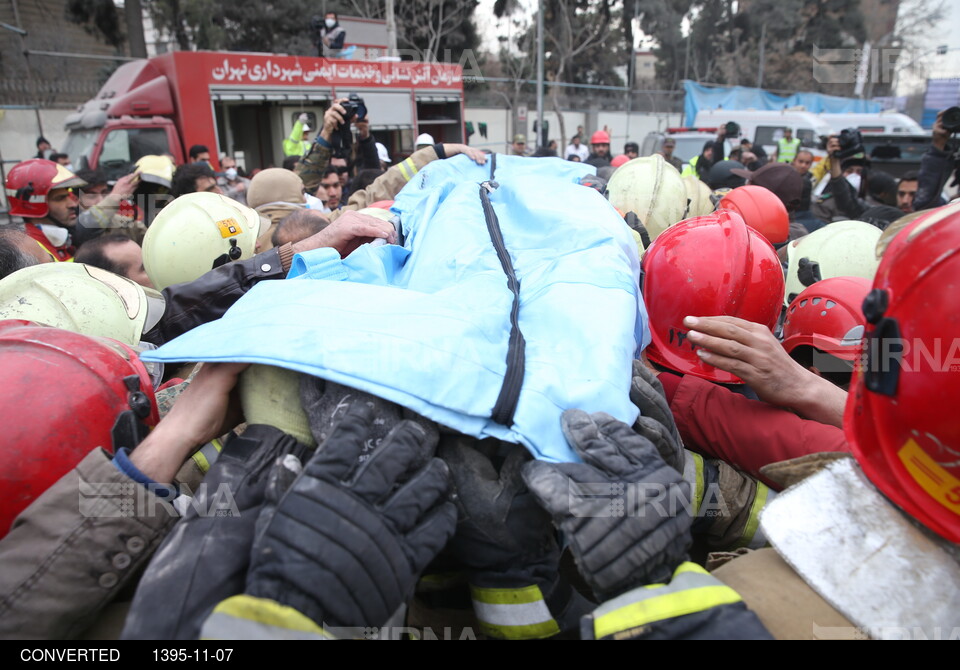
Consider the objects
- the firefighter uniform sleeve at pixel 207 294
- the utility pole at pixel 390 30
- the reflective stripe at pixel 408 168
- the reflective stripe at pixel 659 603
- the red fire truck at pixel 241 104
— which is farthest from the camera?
the utility pole at pixel 390 30

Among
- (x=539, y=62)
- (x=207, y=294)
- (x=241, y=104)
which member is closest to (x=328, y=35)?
(x=241, y=104)

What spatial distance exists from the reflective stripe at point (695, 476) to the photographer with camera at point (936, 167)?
5064mm

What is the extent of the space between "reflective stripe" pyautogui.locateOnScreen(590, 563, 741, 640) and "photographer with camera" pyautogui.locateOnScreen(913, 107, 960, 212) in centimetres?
564

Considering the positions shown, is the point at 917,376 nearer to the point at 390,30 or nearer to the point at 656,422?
the point at 656,422

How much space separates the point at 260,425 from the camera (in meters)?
1.41

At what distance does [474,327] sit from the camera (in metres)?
1.45

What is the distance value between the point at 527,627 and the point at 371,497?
517 mm

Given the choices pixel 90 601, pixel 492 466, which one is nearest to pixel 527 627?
pixel 492 466

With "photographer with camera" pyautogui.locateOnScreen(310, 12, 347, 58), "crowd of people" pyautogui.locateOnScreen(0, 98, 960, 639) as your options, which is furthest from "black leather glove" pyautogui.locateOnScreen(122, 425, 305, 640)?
"photographer with camera" pyautogui.locateOnScreen(310, 12, 347, 58)

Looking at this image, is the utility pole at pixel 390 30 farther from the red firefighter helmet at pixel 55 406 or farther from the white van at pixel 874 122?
the red firefighter helmet at pixel 55 406

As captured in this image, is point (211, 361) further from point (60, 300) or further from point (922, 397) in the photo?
point (922, 397)

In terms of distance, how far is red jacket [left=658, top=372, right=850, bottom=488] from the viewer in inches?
65.5

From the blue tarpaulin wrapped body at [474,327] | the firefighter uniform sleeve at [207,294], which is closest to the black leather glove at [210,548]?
the blue tarpaulin wrapped body at [474,327]

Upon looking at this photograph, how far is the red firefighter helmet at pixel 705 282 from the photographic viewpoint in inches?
81.0
